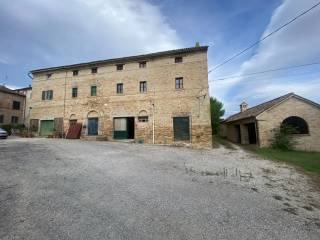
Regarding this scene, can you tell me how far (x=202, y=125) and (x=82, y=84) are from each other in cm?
1406

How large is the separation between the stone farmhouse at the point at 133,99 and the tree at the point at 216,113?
18.0m

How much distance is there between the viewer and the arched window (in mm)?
16547

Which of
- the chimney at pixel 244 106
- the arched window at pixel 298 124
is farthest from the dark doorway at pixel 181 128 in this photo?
the chimney at pixel 244 106

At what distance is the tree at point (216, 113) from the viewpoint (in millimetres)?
33469

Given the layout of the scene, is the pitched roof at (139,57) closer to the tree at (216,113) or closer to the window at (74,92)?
the window at (74,92)

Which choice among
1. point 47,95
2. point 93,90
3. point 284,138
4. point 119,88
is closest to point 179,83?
point 119,88

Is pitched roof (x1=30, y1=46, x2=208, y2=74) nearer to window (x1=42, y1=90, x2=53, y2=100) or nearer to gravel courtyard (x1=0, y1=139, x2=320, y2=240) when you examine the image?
window (x1=42, y1=90, x2=53, y2=100)

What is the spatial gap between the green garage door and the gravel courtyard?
14.9 meters

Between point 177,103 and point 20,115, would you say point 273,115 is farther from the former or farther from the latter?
point 20,115

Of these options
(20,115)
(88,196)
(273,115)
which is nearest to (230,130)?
(273,115)

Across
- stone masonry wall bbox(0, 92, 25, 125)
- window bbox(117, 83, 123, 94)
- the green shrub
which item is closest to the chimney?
the green shrub

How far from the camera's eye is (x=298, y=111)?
1683cm

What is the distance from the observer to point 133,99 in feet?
60.5

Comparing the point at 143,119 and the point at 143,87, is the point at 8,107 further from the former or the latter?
the point at 143,119
